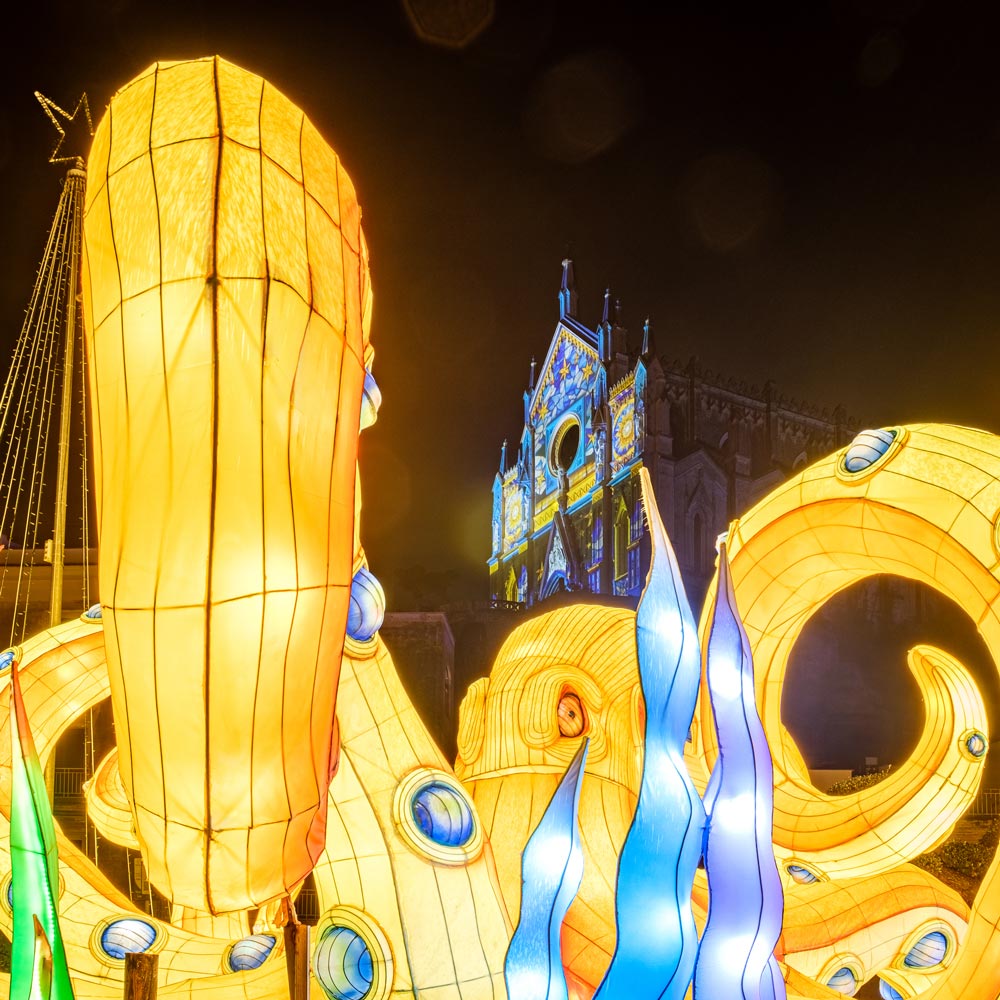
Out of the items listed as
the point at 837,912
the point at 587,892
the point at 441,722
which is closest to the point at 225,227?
the point at 587,892

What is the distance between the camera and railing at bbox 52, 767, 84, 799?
14914 mm

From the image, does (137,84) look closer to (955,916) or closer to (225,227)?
(225,227)

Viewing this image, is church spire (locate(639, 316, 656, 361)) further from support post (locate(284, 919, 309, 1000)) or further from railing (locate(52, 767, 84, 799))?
support post (locate(284, 919, 309, 1000))

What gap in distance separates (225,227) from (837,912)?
464 centimetres

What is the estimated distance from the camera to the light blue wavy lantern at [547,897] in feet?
9.74

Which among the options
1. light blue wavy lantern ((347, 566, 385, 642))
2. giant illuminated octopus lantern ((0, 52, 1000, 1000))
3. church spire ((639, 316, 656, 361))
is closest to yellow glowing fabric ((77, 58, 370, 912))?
giant illuminated octopus lantern ((0, 52, 1000, 1000))

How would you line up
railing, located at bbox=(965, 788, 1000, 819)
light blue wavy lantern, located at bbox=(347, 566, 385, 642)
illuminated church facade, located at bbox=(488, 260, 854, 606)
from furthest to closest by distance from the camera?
illuminated church facade, located at bbox=(488, 260, 854, 606) → railing, located at bbox=(965, 788, 1000, 819) → light blue wavy lantern, located at bbox=(347, 566, 385, 642)

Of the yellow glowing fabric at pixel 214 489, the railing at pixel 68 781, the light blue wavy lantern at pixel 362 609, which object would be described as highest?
the yellow glowing fabric at pixel 214 489

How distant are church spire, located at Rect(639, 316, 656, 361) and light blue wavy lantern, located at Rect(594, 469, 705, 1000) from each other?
27568mm

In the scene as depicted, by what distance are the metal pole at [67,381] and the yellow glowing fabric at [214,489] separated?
7077mm

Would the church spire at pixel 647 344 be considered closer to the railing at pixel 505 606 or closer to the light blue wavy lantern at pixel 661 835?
the railing at pixel 505 606

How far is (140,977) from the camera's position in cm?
263

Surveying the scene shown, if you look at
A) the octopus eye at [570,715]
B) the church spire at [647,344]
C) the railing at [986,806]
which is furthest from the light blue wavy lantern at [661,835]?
the church spire at [647,344]

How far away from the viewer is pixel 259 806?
233 centimetres
